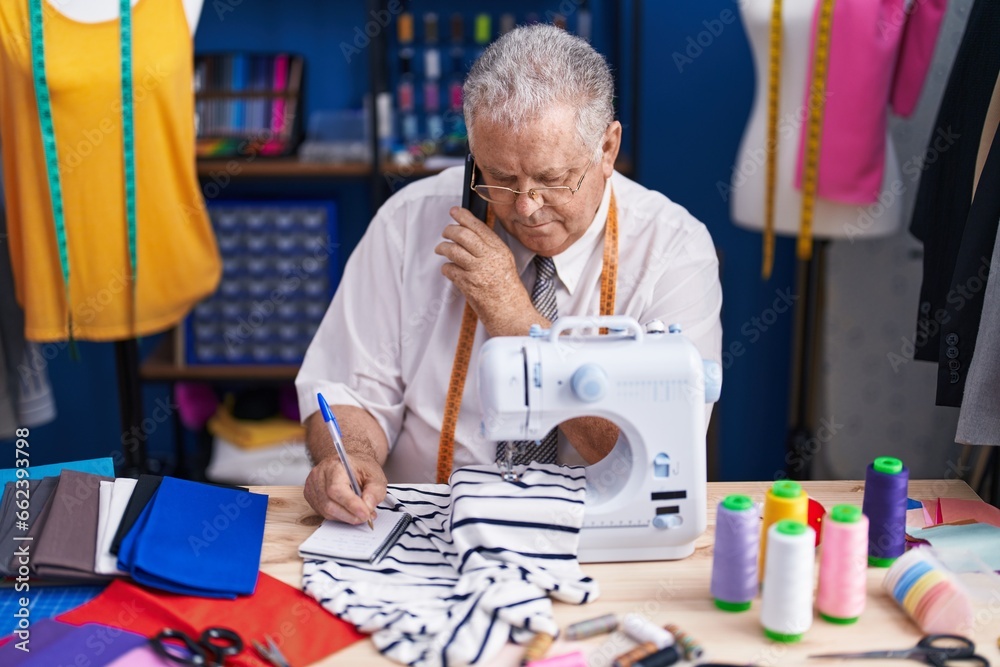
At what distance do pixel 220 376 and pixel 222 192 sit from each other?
0.60m

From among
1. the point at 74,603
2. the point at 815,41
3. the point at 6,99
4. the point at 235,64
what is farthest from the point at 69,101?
the point at 815,41

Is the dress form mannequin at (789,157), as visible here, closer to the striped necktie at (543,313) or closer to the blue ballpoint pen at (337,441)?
the striped necktie at (543,313)

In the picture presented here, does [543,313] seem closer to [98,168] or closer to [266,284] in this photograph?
[98,168]

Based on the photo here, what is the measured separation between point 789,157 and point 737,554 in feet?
5.72

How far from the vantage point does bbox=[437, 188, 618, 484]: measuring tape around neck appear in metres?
1.97

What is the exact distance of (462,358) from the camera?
1973 mm

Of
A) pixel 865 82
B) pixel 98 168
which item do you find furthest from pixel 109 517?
pixel 865 82

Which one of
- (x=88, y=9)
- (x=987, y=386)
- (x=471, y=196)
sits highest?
(x=88, y=9)

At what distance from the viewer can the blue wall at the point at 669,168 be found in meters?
3.50

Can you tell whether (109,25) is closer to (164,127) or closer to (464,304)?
(164,127)

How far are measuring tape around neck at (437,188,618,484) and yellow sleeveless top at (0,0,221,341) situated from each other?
1.04 metres

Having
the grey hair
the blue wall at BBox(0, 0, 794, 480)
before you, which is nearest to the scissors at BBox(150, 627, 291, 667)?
the grey hair

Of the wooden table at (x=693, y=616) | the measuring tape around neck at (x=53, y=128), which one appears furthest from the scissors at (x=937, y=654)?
the measuring tape around neck at (x=53, y=128)

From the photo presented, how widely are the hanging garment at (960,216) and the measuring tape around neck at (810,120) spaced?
1.21 ft
